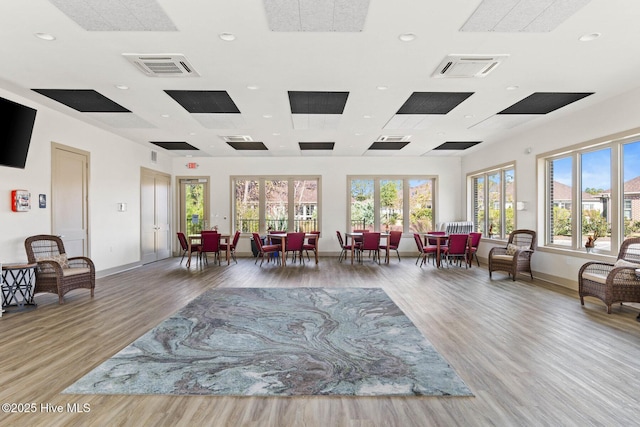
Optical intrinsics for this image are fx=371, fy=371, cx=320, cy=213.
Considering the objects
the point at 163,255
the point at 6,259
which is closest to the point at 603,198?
the point at 6,259

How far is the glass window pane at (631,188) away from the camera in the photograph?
217 inches

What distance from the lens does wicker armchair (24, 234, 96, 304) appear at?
17.7 feet

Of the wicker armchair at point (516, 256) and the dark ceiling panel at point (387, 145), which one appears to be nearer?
the wicker armchair at point (516, 256)

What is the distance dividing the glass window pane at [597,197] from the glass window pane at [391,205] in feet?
18.5

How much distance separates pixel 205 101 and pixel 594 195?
671cm

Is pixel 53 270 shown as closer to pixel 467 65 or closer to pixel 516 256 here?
pixel 467 65

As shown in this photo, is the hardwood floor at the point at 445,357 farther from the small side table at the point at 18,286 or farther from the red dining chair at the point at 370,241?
the red dining chair at the point at 370,241

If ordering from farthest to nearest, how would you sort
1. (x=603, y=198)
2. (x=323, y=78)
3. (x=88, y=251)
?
(x=88, y=251), (x=603, y=198), (x=323, y=78)

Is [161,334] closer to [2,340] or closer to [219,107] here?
[2,340]

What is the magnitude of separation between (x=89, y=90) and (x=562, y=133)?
8041mm

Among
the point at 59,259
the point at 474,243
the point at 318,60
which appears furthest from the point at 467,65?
the point at 59,259

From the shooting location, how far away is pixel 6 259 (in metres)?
5.48

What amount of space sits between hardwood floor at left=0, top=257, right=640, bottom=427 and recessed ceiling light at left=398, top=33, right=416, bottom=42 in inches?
122

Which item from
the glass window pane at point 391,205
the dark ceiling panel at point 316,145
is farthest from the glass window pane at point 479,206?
the dark ceiling panel at point 316,145
